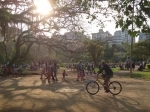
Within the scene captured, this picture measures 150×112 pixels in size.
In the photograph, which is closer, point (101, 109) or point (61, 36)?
point (101, 109)

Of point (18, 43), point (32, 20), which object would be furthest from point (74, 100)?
point (18, 43)

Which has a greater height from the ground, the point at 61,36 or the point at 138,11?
the point at 61,36

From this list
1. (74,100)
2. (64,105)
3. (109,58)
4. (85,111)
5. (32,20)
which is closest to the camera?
(85,111)

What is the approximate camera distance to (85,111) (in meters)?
10.6

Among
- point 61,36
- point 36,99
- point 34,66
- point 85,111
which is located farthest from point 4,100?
point 34,66

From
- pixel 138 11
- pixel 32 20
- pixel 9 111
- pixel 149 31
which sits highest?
pixel 32 20

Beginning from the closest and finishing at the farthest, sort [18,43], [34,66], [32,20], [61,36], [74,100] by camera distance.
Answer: [74,100] → [32,20] → [61,36] → [18,43] → [34,66]

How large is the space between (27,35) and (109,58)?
60666mm

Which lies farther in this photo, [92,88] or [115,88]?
[92,88]

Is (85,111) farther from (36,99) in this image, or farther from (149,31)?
(149,31)

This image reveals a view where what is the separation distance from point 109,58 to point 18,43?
5936 cm

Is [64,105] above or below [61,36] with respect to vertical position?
below

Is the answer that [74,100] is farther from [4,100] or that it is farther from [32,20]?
[32,20]

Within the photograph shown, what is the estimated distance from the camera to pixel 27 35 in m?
36.1
